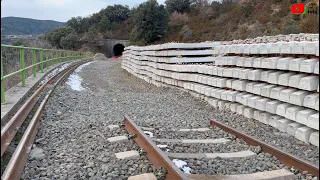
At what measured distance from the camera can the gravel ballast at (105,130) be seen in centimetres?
405

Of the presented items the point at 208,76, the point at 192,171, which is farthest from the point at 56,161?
the point at 208,76

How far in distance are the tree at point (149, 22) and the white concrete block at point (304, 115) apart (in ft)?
182

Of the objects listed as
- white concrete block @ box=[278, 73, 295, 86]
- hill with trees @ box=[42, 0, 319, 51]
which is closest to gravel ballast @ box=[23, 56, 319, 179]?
white concrete block @ box=[278, 73, 295, 86]

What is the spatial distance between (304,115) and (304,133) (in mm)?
278

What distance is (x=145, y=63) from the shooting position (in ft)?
53.2

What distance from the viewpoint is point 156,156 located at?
4047 mm

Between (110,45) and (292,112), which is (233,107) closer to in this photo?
(292,112)

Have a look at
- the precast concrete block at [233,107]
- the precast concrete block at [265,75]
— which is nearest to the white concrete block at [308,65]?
the precast concrete block at [265,75]

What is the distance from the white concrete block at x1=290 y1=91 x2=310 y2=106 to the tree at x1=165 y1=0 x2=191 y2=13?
7835 centimetres

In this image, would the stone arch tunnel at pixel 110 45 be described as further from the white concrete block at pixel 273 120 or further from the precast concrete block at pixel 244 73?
the white concrete block at pixel 273 120

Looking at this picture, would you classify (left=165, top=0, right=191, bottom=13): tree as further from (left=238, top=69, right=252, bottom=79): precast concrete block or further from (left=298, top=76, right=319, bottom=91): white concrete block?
(left=298, top=76, right=319, bottom=91): white concrete block

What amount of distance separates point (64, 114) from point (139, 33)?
54.1 m

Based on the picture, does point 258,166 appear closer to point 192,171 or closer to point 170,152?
point 192,171

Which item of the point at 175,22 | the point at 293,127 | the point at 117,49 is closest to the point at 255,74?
the point at 293,127
